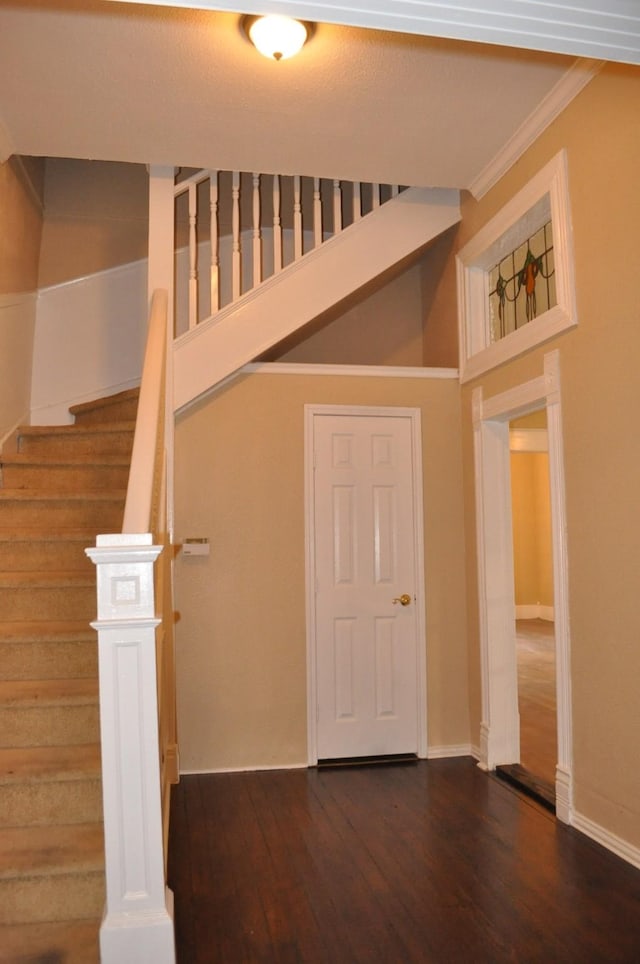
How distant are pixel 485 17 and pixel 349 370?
284cm

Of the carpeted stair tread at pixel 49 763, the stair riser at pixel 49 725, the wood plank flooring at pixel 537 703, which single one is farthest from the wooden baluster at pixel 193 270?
the wood plank flooring at pixel 537 703

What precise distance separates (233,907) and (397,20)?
285 centimetres

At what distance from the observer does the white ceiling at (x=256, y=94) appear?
2.91 metres

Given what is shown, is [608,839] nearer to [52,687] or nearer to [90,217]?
[52,687]

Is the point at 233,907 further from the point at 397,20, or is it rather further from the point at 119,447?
the point at 397,20

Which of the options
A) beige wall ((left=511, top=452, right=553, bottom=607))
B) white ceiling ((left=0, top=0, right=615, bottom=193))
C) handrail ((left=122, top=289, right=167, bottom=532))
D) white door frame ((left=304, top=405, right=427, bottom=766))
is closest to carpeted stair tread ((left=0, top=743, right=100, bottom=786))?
handrail ((left=122, top=289, right=167, bottom=532))

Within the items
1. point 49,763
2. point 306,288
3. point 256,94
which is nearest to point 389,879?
point 49,763

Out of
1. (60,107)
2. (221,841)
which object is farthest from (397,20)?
(221,841)

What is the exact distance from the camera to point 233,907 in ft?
8.50

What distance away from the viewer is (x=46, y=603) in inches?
130

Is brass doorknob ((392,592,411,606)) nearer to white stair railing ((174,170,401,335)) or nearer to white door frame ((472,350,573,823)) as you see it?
white door frame ((472,350,573,823))

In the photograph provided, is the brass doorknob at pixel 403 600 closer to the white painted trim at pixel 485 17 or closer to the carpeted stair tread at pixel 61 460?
the carpeted stair tread at pixel 61 460

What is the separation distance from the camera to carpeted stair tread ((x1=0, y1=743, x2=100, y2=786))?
8.41 feet

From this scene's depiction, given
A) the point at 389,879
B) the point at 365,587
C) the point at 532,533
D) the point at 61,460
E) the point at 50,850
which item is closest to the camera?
the point at 50,850
